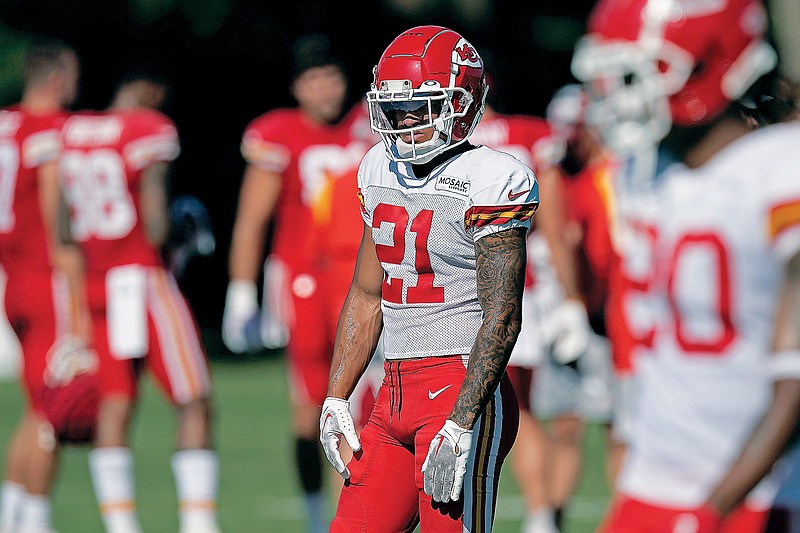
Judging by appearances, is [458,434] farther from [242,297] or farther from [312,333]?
[242,297]

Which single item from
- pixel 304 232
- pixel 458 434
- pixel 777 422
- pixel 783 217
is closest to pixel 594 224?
pixel 304 232

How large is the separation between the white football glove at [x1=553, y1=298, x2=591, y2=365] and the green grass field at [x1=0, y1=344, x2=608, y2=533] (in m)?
0.99

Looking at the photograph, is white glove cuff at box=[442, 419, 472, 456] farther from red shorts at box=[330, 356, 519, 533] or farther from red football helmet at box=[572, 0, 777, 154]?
red football helmet at box=[572, 0, 777, 154]

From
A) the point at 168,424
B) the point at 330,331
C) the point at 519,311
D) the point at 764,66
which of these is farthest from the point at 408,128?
the point at 168,424

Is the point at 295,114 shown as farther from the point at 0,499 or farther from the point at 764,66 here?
the point at 764,66

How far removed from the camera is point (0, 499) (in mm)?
7488

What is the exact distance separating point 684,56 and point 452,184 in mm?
928

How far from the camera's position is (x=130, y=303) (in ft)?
22.4

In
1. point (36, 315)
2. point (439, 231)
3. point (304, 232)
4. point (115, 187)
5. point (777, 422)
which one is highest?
point (439, 231)

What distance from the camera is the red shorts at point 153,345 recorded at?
6.77m

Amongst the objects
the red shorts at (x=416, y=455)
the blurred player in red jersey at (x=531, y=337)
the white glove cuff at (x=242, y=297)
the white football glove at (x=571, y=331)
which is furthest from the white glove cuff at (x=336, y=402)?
the white glove cuff at (x=242, y=297)

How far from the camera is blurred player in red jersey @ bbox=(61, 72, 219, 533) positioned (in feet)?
21.9

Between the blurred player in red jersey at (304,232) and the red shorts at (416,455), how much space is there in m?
2.78

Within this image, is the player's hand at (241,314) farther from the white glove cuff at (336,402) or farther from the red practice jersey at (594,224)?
the white glove cuff at (336,402)
